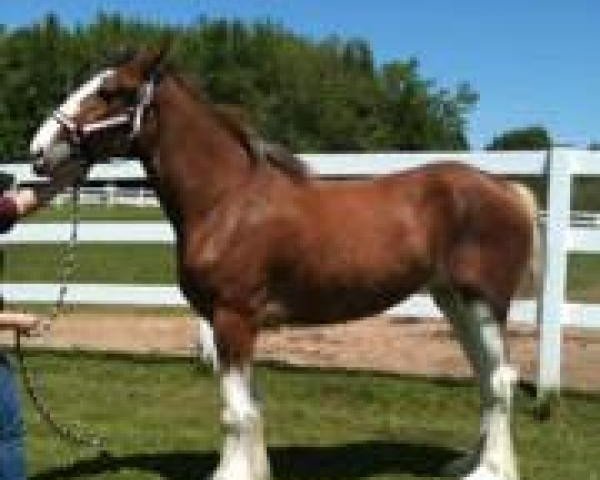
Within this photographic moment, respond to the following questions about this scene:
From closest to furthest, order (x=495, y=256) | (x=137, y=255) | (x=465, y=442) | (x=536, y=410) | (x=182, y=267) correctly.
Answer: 1. (x=182, y=267)
2. (x=495, y=256)
3. (x=465, y=442)
4. (x=536, y=410)
5. (x=137, y=255)

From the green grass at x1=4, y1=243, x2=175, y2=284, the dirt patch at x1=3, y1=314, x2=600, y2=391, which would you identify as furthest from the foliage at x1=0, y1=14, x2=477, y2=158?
the dirt patch at x1=3, y1=314, x2=600, y2=391

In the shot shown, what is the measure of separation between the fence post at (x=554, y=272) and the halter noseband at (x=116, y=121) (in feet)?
11.3

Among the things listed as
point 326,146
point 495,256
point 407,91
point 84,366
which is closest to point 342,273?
point 495,256

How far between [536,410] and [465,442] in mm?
903

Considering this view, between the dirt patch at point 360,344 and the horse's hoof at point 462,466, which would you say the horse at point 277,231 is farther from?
the dirt patch at point 360,344

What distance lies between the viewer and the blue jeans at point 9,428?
560 centimetres

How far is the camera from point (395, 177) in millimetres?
7309

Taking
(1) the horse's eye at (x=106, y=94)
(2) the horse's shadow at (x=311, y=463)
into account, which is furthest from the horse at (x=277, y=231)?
(2) the horse's shadow at (x=311, y=463)

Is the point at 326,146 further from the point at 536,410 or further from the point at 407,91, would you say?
the point at 536,410

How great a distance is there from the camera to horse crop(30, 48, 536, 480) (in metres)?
6.58

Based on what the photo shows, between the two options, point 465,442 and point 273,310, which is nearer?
point 273,310

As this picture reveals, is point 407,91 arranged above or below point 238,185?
below

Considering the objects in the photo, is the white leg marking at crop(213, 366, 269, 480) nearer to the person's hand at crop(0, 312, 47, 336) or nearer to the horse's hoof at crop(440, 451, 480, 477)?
the horse's hoof at crop(440, 451, 480, 477)

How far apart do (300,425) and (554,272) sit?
198 centimetres
